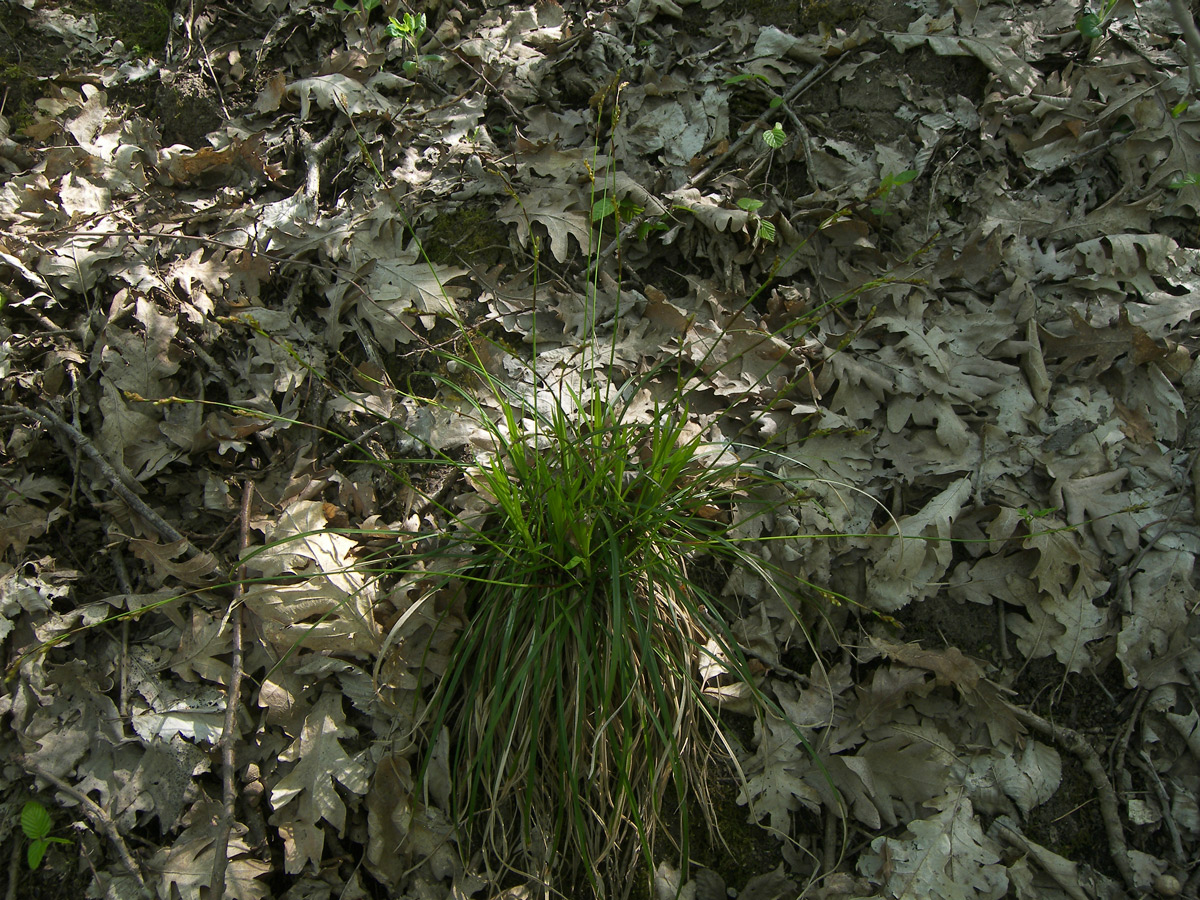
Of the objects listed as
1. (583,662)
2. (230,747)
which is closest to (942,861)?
(583,662)

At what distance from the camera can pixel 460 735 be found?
169cm

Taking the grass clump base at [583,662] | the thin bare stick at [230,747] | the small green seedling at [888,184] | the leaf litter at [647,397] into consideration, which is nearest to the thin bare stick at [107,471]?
the leaf litter at [647,397]

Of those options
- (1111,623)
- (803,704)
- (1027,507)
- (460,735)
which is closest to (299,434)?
(460,735)

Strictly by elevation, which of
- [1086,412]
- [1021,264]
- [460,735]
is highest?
[1021,264]

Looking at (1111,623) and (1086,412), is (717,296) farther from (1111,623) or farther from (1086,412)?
(1111,623)

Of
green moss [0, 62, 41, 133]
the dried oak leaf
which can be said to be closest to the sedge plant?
the dried oak leaf

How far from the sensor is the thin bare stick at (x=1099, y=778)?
1637 millimetres

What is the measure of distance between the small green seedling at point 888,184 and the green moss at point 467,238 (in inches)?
53.0

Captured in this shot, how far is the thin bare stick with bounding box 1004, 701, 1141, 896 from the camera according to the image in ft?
5.37

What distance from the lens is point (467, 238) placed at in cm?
243

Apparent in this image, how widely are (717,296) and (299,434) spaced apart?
4.96 ft

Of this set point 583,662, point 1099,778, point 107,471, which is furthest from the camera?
point 107,471

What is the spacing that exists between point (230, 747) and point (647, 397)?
1.54m

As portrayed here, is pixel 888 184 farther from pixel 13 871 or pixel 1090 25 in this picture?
pixel 13 871
